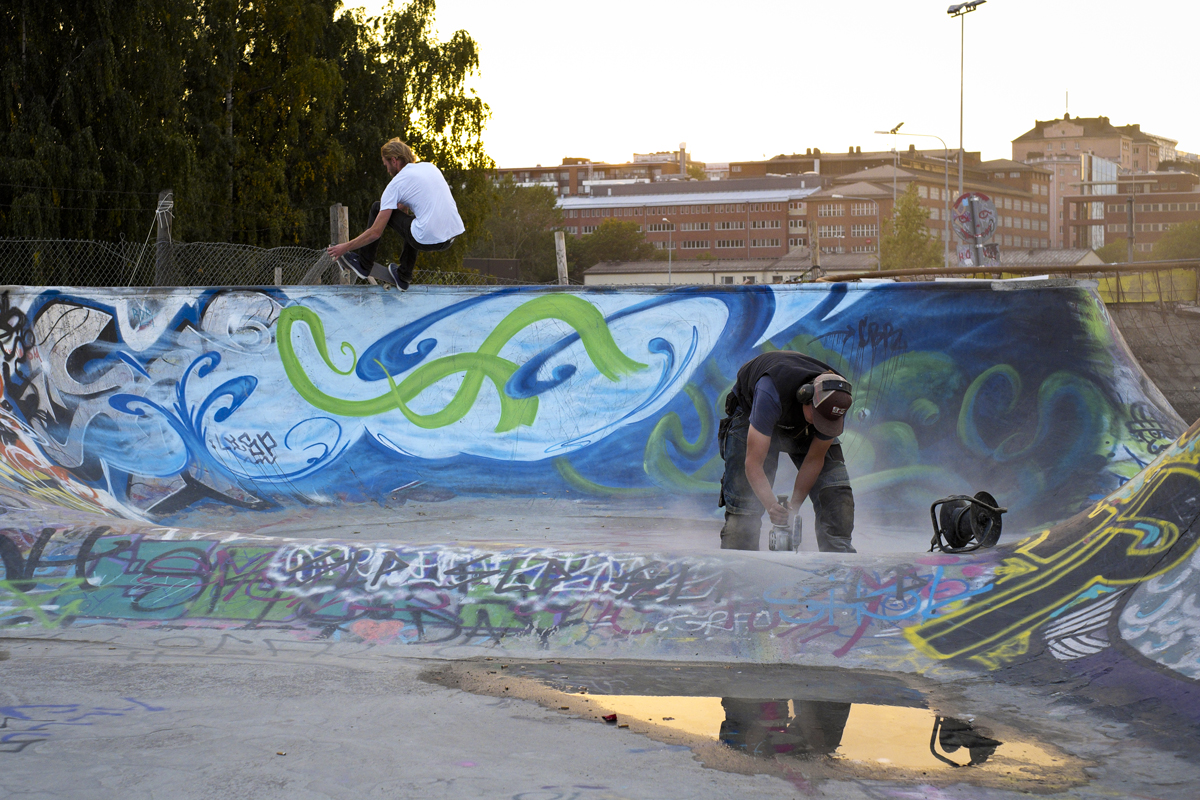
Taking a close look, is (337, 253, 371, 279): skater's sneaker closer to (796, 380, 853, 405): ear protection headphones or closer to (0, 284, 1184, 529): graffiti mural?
(0, 284, 1184, 529): graffiti mural

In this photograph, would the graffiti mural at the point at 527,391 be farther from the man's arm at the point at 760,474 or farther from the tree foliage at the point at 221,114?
the tree foliage at the point at 221,114

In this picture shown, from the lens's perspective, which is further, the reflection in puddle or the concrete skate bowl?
the concrete skate bowl

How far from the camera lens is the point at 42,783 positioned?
320 centimetres

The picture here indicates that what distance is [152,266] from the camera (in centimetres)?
1446

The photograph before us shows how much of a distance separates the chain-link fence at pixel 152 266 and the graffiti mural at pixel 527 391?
1182 mm

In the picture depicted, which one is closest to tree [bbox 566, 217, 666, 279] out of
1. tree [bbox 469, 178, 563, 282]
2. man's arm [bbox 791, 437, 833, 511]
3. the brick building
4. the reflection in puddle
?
tree [bbox 469, 178, 563, 282]

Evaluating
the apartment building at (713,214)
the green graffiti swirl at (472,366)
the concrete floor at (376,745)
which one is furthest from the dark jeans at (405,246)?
the apartment building at (713,214)

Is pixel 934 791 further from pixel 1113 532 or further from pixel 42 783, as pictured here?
pixel 42 783

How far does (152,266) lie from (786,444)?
11.4m

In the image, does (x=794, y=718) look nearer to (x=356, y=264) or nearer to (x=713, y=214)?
(x=356, y=264)

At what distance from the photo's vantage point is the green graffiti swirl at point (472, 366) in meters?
8.03

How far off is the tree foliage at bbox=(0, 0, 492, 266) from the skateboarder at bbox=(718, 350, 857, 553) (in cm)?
1456

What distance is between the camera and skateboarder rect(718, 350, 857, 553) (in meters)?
5.23

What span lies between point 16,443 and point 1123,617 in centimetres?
700
